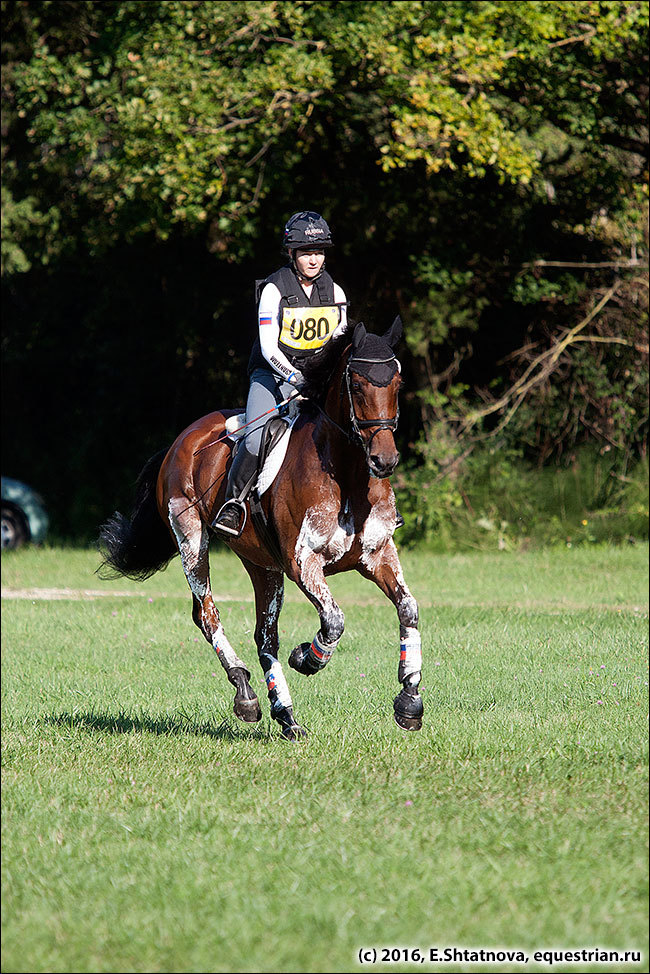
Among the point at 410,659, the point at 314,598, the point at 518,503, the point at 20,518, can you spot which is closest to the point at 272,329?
the point at 314,598

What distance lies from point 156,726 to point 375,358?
327 cm

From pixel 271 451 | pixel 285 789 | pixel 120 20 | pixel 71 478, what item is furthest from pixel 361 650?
pixel 71 478

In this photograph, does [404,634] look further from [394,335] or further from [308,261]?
[308,261]

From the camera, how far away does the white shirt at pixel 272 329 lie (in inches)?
291

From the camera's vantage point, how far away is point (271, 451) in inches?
297

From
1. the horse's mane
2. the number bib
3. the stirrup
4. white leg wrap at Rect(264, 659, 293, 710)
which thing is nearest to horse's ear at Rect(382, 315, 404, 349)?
the horse's mane

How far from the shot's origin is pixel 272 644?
8.25 m

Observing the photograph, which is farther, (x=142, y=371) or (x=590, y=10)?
(x=142, y=371)

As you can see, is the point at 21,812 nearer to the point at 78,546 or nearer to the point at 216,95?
the point at 216,95

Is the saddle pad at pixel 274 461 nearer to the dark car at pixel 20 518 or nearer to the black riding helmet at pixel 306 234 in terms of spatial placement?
the black riding helmet at pixel 306 234

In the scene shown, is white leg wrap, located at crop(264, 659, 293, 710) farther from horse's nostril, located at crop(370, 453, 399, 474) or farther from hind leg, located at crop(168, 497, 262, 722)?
horse's nostril, located at crop(370, 453, 399, 474)

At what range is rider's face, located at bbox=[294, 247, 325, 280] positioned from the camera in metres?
7.42

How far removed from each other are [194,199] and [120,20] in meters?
3.87

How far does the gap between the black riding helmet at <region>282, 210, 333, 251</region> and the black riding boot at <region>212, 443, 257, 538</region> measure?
1337 mm
